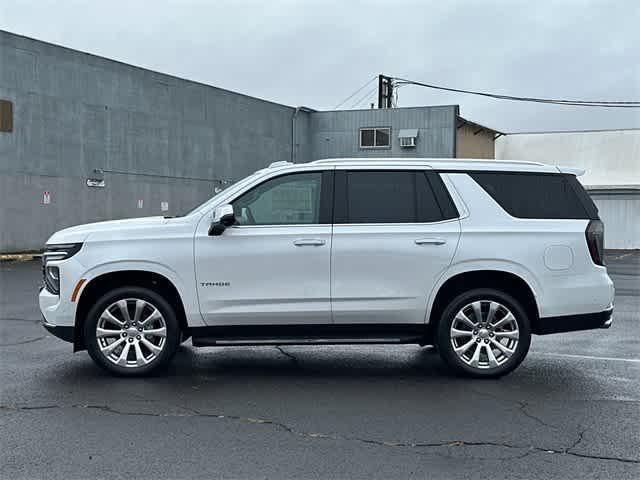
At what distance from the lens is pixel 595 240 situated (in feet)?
23.3

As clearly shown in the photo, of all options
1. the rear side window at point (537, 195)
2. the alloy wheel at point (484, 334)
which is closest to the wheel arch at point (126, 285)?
the alloy wheel at point (484, 334)

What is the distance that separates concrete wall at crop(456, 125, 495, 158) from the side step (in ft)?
95.6

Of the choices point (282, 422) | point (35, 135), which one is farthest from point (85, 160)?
point (282, 422)

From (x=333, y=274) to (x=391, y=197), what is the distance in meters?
0.94

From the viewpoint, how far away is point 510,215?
7.16 metres

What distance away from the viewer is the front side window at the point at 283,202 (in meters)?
7.04

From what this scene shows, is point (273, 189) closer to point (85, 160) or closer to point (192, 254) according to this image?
point (192, 254)

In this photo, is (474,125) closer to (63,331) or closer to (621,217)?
(621,217)

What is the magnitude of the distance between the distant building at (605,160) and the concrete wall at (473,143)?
2.41 meters

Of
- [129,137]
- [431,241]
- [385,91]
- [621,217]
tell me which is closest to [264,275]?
[431,241]

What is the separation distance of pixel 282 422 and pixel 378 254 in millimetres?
1948

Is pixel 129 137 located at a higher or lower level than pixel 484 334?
higher

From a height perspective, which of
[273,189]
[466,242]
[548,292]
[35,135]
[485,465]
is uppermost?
[35,135]

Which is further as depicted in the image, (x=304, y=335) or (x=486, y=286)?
(x=486, y=286)
